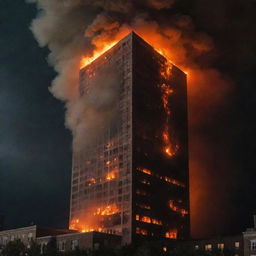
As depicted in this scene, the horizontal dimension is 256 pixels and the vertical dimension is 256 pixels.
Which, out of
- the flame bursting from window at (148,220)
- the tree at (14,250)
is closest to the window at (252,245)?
the flame bursting from window at (148,220)

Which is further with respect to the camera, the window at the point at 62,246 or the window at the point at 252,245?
the window at the point at 62,246

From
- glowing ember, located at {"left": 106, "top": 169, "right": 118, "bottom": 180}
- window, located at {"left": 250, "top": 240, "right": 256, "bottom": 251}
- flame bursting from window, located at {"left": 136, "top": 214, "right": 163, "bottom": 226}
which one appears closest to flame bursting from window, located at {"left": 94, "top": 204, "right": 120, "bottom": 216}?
flame bursting from window, located at {"left": 136, "top": 214, "right": 163, "bottom": 226}

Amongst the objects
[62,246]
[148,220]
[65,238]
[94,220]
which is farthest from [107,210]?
[62,246]

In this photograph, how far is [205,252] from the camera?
132 metres

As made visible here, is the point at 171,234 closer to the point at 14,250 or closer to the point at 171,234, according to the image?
the point at 171,234

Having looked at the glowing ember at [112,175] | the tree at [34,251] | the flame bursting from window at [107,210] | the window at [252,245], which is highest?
the glowing ember at [112,175]

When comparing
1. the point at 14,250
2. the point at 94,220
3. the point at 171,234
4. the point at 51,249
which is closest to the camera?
the point at 51,249

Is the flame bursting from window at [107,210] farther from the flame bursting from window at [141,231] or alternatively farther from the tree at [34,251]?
the tree at [34,251]

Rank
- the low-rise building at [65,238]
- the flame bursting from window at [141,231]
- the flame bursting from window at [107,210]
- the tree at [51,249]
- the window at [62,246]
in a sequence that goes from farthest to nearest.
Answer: the flame bursting from window at [107,210] < the flame bursting from window at [141,231] < the window at [62,246] < the low-rise building at [65,238] < the tree at [51,249]

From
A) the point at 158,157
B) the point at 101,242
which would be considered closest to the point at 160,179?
the point at 158,157

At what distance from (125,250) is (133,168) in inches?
1816

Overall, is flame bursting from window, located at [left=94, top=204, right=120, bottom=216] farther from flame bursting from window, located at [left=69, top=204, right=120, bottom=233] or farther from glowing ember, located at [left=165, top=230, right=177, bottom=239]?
glowing ember, located at [left=165, top=230, right=177, bottom=239]

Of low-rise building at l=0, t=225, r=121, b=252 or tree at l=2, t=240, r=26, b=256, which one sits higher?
low-rise building at l=0, t=225, r=121, b=252

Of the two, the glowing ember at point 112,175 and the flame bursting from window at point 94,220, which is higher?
the glowing ember at point 112,175
